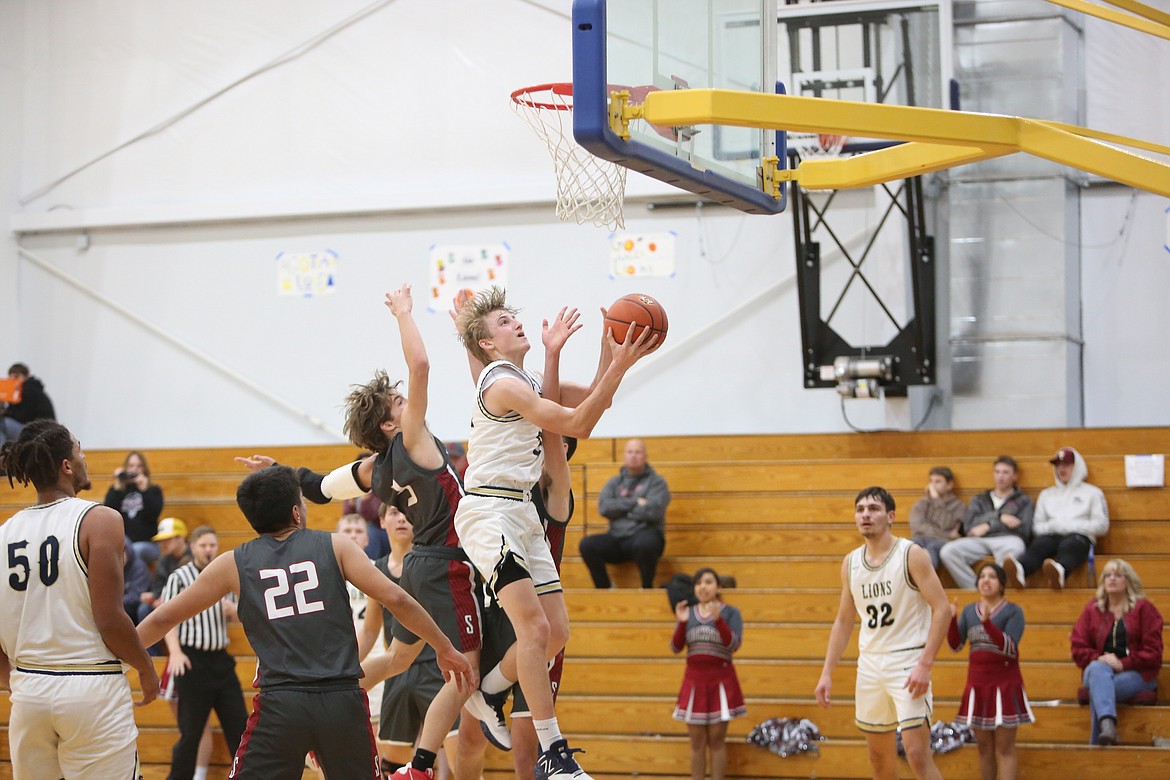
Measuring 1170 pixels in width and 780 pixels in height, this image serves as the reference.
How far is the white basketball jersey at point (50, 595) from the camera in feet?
15.3

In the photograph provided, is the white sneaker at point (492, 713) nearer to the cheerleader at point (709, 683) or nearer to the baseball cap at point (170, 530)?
the cheerleader at point (709, 683)

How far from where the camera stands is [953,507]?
35.2 ft

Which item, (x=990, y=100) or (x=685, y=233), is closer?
(x=990, y=100)

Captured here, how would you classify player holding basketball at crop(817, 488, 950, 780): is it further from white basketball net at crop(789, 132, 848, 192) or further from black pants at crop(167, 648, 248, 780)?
white basketball net at crop(789, 132, 848, 192)

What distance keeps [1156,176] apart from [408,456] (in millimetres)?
3080

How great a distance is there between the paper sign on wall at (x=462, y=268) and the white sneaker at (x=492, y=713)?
9265mm

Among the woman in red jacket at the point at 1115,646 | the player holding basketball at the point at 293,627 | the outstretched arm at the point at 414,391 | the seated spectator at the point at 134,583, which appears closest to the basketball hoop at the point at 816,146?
the woman in red jacket at the point at 1115,646

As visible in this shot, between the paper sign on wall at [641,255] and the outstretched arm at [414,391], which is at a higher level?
the paper sign on wall at [641,255]

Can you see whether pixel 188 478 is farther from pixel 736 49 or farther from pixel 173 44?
pixel 736 49

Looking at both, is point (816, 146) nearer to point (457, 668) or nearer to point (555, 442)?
point (555, 442)

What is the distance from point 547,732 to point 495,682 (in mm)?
548

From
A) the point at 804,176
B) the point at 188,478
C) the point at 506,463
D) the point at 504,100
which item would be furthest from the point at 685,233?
the point at 506,463

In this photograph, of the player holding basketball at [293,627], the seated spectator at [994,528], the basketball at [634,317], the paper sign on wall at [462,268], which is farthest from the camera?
the paper sign on wall at [462,268]

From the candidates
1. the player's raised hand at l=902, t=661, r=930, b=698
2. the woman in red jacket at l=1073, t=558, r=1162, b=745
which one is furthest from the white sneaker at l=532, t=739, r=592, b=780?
the woman in red jacket at l=1073, t=558, r=1162, b=745
